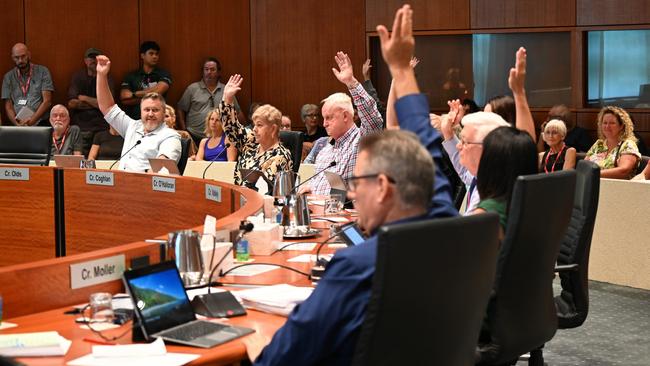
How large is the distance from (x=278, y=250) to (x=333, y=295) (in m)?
1.77

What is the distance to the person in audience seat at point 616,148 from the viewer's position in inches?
291

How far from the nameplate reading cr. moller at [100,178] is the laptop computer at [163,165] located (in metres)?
0.29

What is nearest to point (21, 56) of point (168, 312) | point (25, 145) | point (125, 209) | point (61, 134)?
point (61, 134)

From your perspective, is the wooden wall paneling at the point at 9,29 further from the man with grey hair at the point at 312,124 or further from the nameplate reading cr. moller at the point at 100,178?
the nameplate reading cr. moller at the point at 100,178

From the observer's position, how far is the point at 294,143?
21.5 ft

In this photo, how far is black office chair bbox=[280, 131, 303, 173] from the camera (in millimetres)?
6508

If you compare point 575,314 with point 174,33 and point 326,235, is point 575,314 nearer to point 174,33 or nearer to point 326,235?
point 326,235

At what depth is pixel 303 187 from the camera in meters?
6.16

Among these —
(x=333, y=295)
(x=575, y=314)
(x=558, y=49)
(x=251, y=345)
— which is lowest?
(x=575, y=314)

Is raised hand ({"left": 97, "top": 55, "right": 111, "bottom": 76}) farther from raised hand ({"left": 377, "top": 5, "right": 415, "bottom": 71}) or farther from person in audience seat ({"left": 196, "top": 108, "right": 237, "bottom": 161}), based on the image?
raised hand ({"left": 377, "top": 5, "right": 415, "bottom": 71})

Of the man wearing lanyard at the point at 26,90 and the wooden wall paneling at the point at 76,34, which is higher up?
the wooden wall paneling at the point at 76,34

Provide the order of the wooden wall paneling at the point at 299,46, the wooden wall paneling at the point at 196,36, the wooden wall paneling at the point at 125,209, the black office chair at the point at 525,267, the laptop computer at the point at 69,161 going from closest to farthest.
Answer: the black office chair at the point at 525,267 < the wooden wall paneling at the point at 125,209 < the laptop computer at the point at 69,161 < the wooden wall paneling at the point at 196,36 < the wooden wall paneling at the point at 299,46

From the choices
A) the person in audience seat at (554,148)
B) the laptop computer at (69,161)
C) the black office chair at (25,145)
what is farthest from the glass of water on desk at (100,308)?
the person in audience seat at (554,148)

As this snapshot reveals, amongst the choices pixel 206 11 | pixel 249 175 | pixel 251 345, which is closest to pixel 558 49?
pixel 206 11
